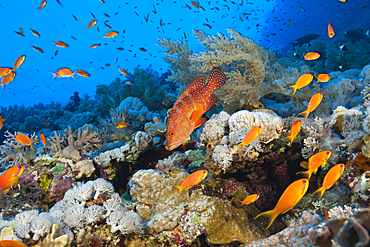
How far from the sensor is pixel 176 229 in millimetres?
2391

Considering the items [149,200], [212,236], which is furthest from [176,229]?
[149,200]

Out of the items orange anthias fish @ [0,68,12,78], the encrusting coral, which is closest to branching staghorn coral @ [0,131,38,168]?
the encrusting coral

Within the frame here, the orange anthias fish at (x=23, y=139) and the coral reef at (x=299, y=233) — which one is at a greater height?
the orange anthias fish at (x=23, y=139)

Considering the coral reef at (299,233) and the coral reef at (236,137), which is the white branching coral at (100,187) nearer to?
the coral reef at (236,137)

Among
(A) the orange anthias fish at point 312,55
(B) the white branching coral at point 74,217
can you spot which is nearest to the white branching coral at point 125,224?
(B) the white branching coral at point 74,217

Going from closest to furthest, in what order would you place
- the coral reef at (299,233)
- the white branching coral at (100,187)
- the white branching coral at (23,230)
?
the coral reef at (299,233), the white branching coral at (23,230), the white branching coral at (100,187)

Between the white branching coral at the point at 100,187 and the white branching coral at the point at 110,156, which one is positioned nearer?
the white branching coral at the point at 100,187

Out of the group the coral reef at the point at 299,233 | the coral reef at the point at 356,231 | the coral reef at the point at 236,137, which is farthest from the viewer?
the coral reef at the point at 236,137

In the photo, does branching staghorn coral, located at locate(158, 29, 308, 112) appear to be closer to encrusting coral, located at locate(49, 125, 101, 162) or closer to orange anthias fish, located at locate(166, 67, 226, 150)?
orange anthias fish, located at locate(166, 67, 226, 150)

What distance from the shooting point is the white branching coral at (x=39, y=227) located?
6.19 feet

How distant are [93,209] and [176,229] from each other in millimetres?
1192

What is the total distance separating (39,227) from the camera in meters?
1.89

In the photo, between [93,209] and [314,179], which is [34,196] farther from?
[314,179]

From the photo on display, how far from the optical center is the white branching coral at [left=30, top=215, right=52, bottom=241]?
74.3 inches
